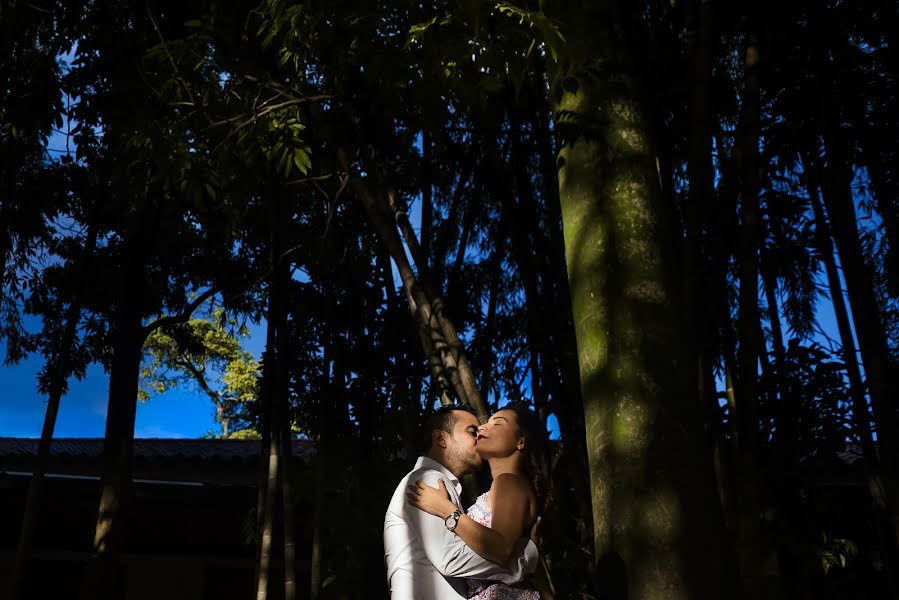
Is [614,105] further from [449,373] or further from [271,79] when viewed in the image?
[271,79]

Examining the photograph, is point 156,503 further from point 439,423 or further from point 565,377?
point 439,423

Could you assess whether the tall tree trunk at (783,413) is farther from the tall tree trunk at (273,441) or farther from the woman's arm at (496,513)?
the woman's arm at (496,513)

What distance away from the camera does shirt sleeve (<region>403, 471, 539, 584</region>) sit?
221 cm

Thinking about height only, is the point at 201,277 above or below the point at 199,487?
above

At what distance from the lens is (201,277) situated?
Answer: 8.73m

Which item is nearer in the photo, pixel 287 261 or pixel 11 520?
pixel 287 261

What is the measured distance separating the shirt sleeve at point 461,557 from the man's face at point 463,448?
8.9 inches

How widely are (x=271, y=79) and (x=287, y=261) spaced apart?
246cm

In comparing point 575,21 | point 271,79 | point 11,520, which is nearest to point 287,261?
point 271,79

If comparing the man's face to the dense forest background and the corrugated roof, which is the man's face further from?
the corrugated roof

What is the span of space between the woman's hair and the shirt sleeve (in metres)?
0.14

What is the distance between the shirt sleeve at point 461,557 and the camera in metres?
2.21

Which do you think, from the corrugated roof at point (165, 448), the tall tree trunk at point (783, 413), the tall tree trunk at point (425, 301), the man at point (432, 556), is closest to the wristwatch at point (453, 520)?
the man at point (432, 556)

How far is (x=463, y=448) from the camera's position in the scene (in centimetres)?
248
